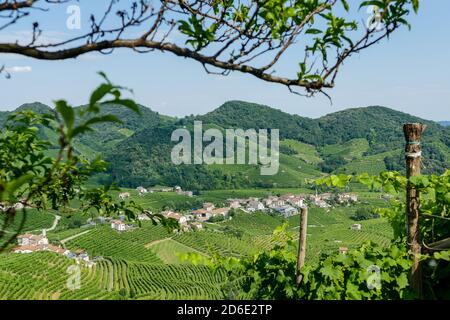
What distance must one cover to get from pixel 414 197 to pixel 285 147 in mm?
131118

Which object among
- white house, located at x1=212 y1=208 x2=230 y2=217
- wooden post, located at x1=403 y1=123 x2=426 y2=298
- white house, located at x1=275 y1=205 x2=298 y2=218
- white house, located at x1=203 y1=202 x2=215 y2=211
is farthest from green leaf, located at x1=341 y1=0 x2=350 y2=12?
white house, located at x1=203 y1=202 x2=215 y2=211

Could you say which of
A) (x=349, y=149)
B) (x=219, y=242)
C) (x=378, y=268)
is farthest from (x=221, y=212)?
(x=378, y=268)

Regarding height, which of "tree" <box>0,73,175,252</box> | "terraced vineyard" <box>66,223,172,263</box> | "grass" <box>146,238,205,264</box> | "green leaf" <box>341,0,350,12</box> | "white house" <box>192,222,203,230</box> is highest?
"green leaf" <box>341,0,350,12</box>

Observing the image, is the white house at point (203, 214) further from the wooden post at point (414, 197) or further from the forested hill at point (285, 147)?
the wooden post at point (414, 197)

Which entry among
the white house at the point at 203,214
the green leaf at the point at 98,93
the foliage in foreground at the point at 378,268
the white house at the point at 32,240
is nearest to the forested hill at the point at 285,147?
the white house at the point at 203,214

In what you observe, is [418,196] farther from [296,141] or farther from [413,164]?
[296,141]

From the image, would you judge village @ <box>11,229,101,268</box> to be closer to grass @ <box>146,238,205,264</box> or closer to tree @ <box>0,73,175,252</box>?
grass @ <box>146,238,205,264</box>

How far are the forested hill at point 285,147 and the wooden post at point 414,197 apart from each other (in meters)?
83.0

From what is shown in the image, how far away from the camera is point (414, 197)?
2887mm

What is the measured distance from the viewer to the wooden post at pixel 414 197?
2.85 metres

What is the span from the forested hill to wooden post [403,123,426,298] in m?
83.0

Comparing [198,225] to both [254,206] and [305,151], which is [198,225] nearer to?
[254,206]

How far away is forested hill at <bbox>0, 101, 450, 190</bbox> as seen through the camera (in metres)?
108

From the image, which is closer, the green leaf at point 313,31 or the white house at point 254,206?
the green leaf at point 313,31
